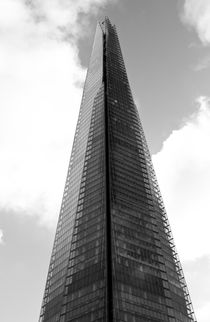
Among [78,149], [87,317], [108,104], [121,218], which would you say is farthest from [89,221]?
[108,104]

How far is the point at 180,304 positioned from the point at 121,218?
2617 centimetres

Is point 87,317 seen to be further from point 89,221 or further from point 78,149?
point 78,149

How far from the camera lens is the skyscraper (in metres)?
89.0

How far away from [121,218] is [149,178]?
1117 inches

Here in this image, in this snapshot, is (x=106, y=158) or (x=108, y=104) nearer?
(x=106, y=158)

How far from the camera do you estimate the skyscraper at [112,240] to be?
8900cm

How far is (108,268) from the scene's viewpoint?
92.3 metres

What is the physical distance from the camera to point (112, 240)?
324 ft

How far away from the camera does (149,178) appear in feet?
432

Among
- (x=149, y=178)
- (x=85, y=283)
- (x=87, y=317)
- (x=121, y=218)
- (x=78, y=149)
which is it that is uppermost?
(x=78, y=149)

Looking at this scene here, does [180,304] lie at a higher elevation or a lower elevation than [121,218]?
lower

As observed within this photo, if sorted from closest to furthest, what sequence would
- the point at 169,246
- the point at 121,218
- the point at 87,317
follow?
1. the point at 87,317
2. the point at 121,218
3. the point at 169,246

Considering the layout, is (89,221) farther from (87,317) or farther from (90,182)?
(87,317)

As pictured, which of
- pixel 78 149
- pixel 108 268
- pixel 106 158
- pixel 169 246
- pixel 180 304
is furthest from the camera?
pixel 78 149
